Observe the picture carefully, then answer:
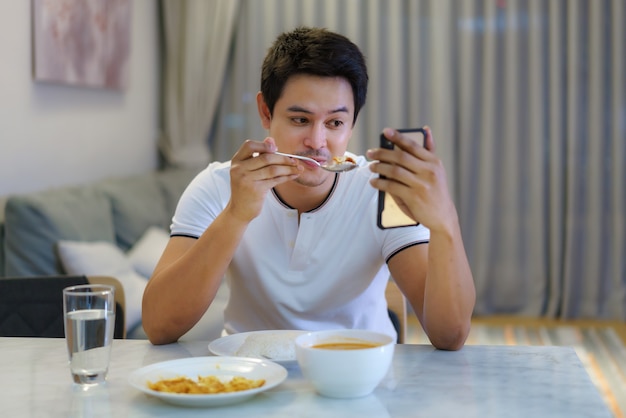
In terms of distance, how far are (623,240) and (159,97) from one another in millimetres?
2729

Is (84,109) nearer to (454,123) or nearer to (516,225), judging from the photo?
(454,123)

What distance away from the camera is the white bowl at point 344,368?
3.53 ft

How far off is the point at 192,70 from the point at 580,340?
8.43ft

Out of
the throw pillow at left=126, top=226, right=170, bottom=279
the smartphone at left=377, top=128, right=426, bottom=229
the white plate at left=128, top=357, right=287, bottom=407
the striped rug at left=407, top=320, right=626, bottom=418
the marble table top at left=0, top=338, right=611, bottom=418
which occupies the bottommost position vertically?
the striped rug at left=407, top=320, right=626, bottom=418

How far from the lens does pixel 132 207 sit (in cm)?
346

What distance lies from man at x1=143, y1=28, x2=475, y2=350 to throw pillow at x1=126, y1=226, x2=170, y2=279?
4.71 ft

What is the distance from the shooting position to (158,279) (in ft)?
5.23

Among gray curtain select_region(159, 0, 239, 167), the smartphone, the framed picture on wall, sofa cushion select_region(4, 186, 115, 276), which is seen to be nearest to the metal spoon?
the smartphone

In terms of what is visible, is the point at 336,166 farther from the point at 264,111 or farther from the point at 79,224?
the point at 79,224

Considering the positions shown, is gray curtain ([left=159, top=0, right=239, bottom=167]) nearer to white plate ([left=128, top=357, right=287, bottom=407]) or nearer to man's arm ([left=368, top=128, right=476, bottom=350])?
man's arm ([left=368, top=128, right=476, bottom=350])

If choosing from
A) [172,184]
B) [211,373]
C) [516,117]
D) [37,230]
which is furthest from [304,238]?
[516,117]

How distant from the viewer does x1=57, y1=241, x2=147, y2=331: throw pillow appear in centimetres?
278

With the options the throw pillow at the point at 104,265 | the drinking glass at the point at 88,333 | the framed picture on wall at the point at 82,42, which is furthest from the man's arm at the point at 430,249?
the framed picture on wall at the point at 82,42

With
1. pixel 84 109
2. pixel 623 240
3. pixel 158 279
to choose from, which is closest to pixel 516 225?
pixel 623 240
